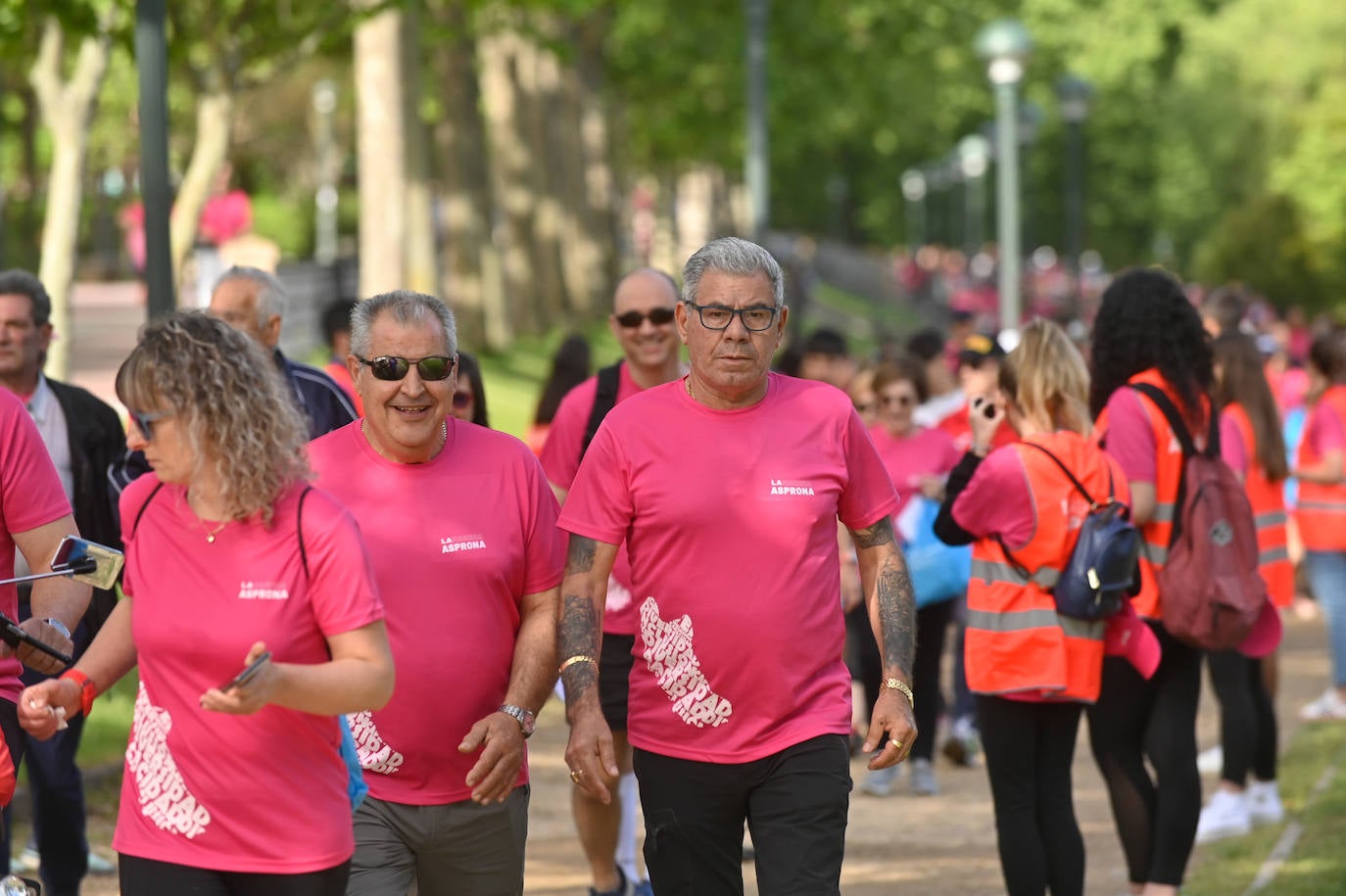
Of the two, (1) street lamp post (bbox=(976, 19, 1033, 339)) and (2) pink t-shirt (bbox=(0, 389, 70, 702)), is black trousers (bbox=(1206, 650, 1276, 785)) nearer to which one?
(2) pink t-shirt (bbox=(0, 389, 70, 702))

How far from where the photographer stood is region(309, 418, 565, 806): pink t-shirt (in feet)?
15.9

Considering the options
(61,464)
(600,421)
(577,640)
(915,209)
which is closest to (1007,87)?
(600,421)

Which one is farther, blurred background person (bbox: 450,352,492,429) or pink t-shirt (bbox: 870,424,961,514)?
pink t-shirt (bbox: 870,424,961,514)

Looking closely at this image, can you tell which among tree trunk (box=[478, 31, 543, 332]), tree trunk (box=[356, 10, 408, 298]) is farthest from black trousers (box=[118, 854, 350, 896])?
tree trunk (box=[478, 31, 543, 332])

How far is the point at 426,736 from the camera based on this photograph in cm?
486

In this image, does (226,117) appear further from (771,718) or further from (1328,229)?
(1328,229)

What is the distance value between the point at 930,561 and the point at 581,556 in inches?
214

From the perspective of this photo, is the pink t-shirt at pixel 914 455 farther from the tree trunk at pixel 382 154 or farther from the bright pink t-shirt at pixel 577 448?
the tree trunk at pixel 382 154

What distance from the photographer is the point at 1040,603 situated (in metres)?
6.76

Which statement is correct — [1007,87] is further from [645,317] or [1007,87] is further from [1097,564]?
[1097,564]

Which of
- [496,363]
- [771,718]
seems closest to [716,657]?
[771,718]

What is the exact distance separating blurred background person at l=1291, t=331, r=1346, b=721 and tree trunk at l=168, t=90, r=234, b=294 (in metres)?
7.61

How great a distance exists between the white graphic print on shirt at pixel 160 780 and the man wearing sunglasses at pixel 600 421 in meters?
3.04

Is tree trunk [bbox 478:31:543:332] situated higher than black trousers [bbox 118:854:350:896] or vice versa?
tree trunk [bbox 478:31:543:332]
